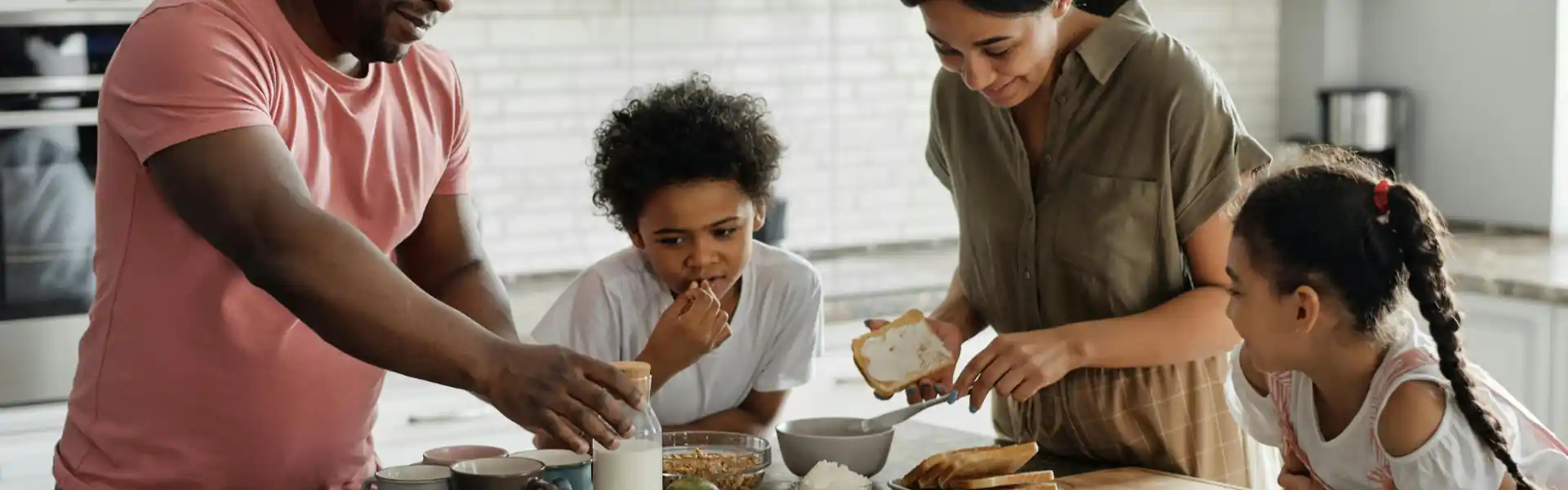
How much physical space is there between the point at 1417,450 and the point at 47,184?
2290 mm

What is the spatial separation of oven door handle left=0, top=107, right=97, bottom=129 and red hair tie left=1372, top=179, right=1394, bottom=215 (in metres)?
2.15

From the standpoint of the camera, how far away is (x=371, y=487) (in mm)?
1839

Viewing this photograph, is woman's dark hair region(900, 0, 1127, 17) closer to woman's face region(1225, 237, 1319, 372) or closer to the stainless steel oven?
woman's face region(1225, 237, 1319, 372)

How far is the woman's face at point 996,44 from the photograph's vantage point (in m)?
1.93

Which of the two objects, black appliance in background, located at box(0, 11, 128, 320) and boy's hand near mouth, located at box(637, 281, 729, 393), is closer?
boy's hand near mouth, located at box(637, 281, 729, 393)

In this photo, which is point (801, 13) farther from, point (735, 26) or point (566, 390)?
point (566, 390)

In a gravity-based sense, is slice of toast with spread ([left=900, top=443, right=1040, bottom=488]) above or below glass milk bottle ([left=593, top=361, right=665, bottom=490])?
below

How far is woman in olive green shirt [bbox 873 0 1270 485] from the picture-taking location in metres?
2.03

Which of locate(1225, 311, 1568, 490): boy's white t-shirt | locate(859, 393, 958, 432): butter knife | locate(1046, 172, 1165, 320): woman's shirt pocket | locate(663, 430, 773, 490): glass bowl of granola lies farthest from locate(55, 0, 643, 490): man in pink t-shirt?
locate(1225, 311, 1568, 490): boy's white t-shirt

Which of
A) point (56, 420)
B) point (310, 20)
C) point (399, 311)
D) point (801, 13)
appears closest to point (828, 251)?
point (801, 13)

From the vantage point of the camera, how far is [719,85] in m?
3.82

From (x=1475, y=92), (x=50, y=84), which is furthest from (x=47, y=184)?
(x=1475, y=92)

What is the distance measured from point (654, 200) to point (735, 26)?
1.63 metres

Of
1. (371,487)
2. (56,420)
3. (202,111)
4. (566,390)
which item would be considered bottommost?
(56,420)
